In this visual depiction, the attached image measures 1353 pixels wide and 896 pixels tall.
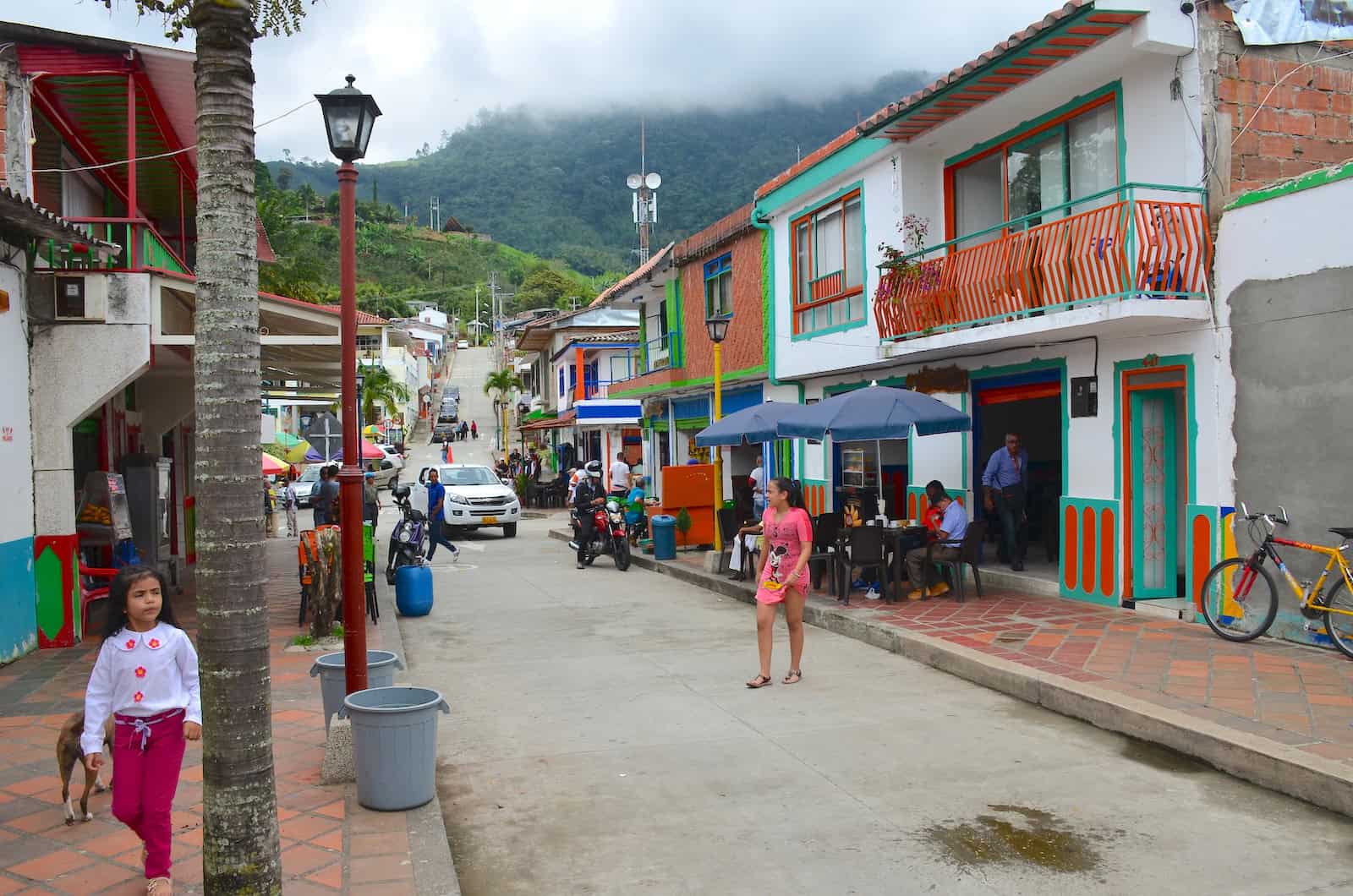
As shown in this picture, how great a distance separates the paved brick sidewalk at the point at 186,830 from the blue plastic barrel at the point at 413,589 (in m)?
4.85

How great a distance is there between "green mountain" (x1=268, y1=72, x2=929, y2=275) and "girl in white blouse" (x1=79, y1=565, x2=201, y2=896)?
130221 millimetres

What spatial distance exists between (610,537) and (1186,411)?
9.98m

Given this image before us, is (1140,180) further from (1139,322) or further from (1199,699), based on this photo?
(1199,699)

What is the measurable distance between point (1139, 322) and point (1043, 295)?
1.21 metres

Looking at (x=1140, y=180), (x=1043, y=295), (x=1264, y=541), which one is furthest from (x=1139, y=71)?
(x=1264, y=541)

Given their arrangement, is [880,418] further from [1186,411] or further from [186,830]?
[186,830]

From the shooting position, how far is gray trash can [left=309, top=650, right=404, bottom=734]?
6.25m

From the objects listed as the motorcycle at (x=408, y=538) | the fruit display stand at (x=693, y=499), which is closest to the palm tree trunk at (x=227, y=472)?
the motorcycle at (x=408, y=538)

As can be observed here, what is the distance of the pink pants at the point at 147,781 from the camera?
4.15 m

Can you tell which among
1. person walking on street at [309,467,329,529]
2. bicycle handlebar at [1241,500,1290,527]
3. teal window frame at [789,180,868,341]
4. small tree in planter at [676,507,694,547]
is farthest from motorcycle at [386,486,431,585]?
bicycle handlebar at [1241,500,1290,527]

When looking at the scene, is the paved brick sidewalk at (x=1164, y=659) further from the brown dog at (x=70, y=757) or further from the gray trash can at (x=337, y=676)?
the brown dog at (x=70, y=757)

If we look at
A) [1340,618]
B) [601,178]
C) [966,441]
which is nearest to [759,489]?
[966,441]

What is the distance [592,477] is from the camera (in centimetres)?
2267

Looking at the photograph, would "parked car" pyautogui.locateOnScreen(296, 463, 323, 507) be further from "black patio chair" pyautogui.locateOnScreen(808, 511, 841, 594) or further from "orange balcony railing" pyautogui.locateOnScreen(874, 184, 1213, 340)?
"orange balcony railing" pyautogui.locateOnScreen(874, 184, 1213, 340)
